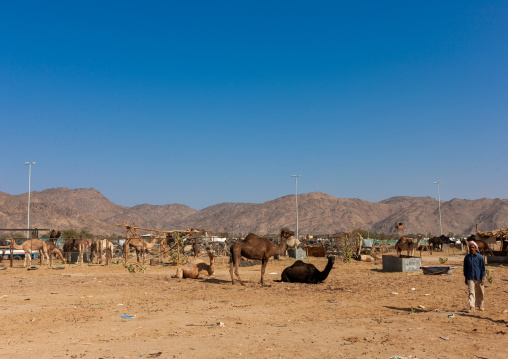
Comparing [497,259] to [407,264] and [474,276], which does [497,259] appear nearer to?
[407,264]

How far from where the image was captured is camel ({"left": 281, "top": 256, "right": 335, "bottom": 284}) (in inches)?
727

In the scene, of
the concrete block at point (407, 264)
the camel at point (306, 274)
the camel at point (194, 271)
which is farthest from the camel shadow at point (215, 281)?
the concrete block at point (407, 264)

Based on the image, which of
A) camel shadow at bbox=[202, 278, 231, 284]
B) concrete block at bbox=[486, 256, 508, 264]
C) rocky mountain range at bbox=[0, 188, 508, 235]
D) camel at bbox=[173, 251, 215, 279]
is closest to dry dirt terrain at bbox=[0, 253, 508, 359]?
camel shadow at bbox=[202, 278, 231, 284]

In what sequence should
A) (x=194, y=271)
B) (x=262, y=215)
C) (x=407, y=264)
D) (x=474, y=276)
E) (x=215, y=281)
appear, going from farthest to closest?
1. (x=262, y=215)
2. (x=407, y=264)
3. (x=194, y=271)
4. (x=215, y=281)
5. (x=474, y=276)

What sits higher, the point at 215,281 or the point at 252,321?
the point at 252,321

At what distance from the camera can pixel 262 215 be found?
444 ft

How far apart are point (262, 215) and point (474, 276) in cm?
12410

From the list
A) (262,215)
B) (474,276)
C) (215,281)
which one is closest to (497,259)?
(215,281)

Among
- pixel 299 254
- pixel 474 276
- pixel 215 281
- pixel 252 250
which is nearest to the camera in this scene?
pixel 474 276

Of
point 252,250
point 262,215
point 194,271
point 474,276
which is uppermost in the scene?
point 262,215

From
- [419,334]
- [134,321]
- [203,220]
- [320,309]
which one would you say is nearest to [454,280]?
[320,309]

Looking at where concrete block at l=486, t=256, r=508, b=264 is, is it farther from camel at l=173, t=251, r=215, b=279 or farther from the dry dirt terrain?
camel at l=173, t=251, r=215, b=279

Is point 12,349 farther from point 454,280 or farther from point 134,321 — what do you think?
point 454,280

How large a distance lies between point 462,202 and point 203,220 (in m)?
81.1
